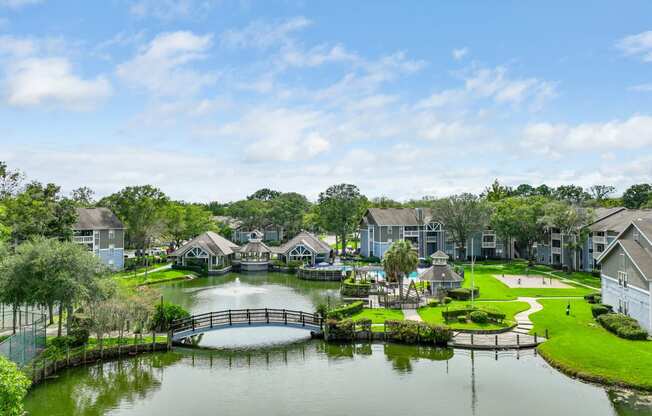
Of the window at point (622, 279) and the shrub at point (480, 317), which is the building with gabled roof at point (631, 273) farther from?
the shrub at point (480, 317)

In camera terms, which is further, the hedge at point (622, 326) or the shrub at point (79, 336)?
the hedge at point (622, 326)

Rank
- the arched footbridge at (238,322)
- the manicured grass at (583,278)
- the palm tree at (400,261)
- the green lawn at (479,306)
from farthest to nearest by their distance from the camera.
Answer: the manicured grass at (583,278), the palm tree at (400,261), the green lawn at (479,306), the arched footbridge at (238,322)

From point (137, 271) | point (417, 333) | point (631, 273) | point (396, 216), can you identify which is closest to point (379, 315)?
point (417, 333)

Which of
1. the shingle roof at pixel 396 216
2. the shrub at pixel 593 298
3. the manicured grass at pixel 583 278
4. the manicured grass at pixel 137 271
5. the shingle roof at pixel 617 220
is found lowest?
the shrub at pixel 593 298

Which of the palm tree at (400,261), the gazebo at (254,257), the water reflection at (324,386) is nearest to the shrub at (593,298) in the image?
the palm tree at (400,261)

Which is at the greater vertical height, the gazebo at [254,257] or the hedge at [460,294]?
the gazebo at [254,257]

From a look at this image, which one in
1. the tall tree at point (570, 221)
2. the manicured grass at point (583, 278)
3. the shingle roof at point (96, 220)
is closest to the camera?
the manicured grass at point (583, 278)
